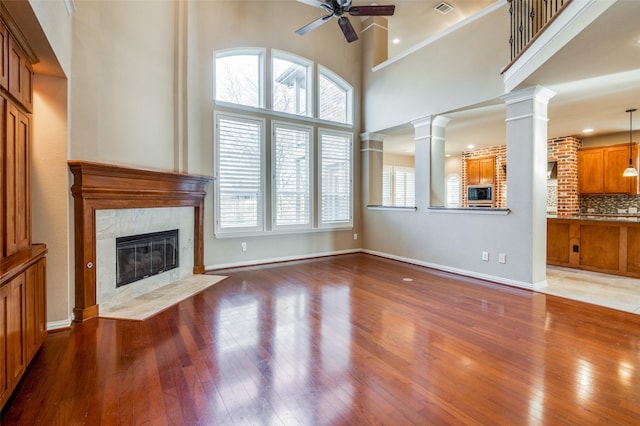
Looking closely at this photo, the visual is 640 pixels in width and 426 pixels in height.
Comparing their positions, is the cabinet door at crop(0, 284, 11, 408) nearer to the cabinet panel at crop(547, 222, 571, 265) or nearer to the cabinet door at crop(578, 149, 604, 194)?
the cabinet panel at crop(547, 222, 571, 265)

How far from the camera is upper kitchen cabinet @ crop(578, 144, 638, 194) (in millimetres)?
6172

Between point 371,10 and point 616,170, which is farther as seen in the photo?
point 616,170

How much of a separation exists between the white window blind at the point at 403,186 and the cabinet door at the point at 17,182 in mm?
9016

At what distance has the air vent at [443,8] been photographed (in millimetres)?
6051

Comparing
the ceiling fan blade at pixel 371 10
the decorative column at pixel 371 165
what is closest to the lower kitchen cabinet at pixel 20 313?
the ceiling fan blade at pixel 371 10

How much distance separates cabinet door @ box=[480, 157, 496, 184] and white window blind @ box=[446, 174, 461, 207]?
1145mm

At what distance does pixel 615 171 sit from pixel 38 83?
9.22 m

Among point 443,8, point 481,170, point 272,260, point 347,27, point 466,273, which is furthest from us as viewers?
point 481,170

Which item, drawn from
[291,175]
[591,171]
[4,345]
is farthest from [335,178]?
[591,171]

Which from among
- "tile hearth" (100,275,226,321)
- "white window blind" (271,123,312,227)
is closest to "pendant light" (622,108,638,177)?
"white window blind" (271,123,312,227)

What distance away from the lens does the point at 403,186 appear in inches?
405

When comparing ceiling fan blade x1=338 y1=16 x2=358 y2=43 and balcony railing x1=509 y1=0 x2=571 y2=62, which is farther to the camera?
ceiling fan blade x1=338 y1=16 x2=358 y2=43

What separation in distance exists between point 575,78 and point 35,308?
5.63 m

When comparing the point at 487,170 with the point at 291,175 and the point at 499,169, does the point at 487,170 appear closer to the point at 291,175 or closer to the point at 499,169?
the point at 499,169
